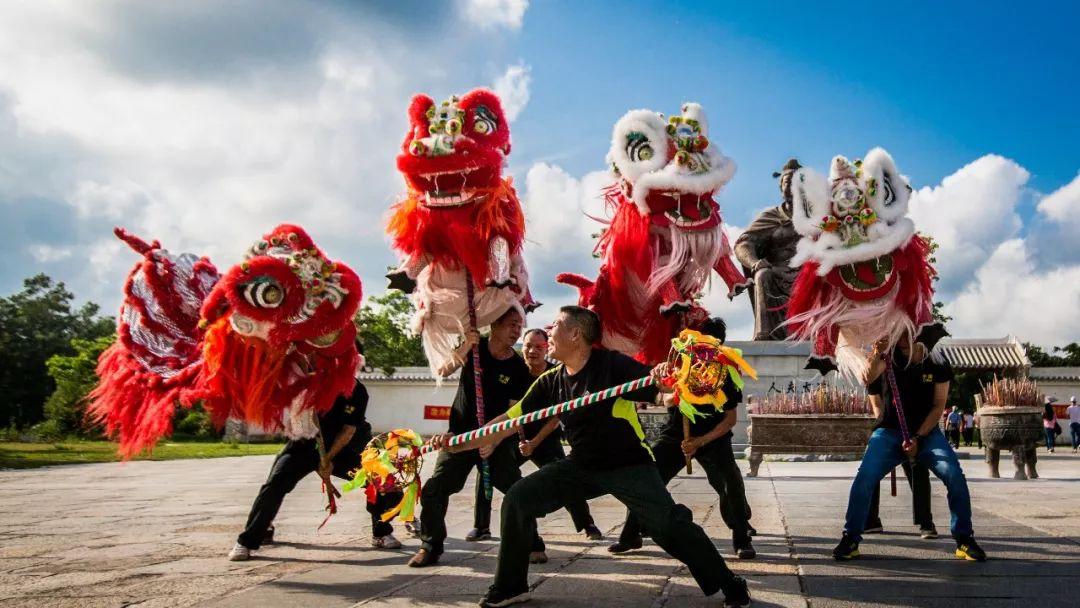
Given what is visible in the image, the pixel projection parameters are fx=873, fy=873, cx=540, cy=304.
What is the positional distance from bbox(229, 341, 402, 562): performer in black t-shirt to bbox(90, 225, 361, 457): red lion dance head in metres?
0.17

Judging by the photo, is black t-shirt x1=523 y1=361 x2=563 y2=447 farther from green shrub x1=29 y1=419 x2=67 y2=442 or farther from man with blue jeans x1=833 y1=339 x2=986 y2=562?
green shrub x1=29 y1=419 x2=67 y2=442

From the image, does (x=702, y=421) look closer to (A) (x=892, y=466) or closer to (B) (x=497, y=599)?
(A) (x=892, y=466)

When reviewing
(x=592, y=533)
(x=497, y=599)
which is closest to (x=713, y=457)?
(x=592, y=533)

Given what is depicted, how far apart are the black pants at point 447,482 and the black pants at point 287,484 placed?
0.83 m

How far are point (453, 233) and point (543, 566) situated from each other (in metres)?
2.10

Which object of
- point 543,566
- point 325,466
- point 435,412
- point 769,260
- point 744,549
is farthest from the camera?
point 435,412

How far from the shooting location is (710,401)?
11.8ft

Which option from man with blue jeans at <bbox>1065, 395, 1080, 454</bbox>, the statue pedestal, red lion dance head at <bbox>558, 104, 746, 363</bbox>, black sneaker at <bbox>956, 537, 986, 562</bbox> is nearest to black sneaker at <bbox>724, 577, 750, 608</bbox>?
black sneaker at <bbox>956, 537, 986, 562</bbox>

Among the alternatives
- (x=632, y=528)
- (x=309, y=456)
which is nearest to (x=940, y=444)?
(x=632, y=528)

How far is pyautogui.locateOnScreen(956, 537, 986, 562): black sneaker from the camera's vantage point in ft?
15.3

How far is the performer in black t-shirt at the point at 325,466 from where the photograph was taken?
5.30 meters

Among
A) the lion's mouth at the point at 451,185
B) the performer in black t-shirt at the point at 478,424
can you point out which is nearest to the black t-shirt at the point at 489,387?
the performer in black t-shirt at the point at 478,424

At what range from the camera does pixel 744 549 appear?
16.5ft

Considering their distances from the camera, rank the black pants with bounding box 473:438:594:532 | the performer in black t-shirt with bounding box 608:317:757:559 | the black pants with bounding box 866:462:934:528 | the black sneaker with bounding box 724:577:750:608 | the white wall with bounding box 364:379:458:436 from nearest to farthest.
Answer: the black sneaker with bounding box 724:577:750:608 < the performer in black t-shirt with bounding box 608:317:757:559 < the black pants with bounding box 473:438:594:532 < the black pants with bounding box 866:462:934:528 < the white wall with bounding box 364:379:458:436
